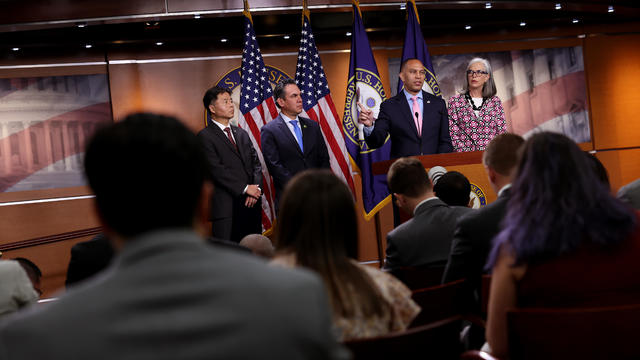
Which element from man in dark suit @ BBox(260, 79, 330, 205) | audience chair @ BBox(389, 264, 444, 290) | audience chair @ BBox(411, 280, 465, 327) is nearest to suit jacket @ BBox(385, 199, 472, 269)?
audience chair @ BBox(389, 264, 444, 290)

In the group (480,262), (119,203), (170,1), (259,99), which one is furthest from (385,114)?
(119,203)

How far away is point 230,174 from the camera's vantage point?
5848 millimetres

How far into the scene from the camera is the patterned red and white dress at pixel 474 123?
238 inches

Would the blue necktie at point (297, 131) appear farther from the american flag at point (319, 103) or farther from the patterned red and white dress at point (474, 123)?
the patterned red and white dress at point (474, 123)

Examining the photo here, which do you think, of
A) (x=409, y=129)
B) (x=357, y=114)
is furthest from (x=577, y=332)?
(x=357, y=114)

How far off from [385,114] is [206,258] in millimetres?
4991

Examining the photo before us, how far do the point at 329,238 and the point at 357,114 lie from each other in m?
4.43

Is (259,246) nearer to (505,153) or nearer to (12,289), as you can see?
(12,289)

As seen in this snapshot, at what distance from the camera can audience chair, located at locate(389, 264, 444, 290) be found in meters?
2.65

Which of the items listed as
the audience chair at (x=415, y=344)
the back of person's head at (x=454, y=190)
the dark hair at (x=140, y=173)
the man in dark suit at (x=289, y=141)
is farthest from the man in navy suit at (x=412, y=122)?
the dark hair at (x=140, y=173)

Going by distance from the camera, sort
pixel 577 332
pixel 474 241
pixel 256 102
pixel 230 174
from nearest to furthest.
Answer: pixel 577 332 < pixel 474 241 < pixel 230 174 < pixel 256 102

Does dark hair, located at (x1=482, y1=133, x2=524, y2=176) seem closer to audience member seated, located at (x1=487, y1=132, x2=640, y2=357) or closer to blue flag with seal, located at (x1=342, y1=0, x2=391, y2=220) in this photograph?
audience member seated, located at (x1=487, y1=132, x2=640, y2=357)

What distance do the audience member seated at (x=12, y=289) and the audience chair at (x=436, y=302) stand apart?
1842 millimetres

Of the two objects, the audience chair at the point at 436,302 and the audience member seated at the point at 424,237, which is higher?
the audience member seated at the point at 424,237
